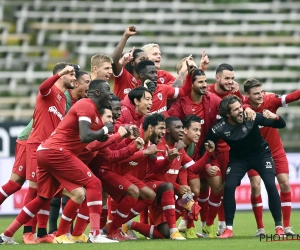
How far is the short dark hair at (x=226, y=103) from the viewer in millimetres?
12469

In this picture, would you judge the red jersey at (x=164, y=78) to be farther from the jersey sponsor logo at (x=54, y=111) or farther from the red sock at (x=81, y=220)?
the red sock at (x=81, y=220)

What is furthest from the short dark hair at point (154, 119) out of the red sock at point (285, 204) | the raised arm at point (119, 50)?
the red sock at point (285, 204)

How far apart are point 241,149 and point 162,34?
15161mm

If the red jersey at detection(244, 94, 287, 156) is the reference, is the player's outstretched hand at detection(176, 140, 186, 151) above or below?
below

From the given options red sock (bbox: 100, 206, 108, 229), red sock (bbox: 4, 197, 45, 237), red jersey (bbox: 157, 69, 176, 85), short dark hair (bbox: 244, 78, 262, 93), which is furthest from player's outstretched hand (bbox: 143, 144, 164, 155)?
red jersey (bbox: 157, 69, 176, 85)

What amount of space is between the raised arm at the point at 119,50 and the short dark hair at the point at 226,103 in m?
1.65

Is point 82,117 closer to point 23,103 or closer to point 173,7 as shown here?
point 23,103

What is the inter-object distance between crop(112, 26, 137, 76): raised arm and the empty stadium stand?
1183 cm

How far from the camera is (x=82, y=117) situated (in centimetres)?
1102

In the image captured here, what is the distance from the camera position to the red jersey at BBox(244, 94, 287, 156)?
A: 13055mm

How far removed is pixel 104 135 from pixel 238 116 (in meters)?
2.27

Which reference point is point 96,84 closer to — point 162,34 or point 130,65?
point 130,65

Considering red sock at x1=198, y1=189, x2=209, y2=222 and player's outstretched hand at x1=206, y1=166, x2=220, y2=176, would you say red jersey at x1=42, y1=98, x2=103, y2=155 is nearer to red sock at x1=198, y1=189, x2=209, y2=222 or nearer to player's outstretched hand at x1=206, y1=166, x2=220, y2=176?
player's outstretched hand at x1=206, y1=166, x2=220, y2=176

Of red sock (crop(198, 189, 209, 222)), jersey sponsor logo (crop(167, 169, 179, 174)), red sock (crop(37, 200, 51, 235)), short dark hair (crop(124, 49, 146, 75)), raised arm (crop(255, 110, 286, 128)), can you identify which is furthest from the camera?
red sock (crop(198, 189, 209, 222))
